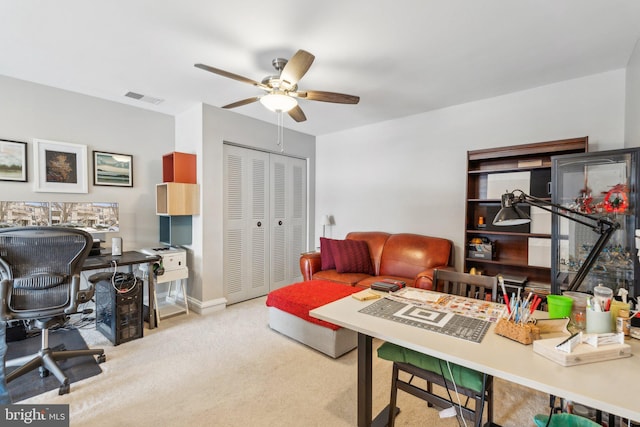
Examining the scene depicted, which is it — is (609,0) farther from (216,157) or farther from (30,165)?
(30,165)

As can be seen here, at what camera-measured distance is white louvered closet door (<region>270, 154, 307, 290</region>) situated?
14.5 feet

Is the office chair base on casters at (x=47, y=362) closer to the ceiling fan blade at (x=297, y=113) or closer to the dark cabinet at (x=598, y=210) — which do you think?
the ceiling fan blade at (x=297, y=113)

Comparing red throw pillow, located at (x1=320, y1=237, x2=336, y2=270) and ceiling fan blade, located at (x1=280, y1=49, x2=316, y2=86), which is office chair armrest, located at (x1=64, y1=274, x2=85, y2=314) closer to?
ceiling fan blade, located at (x1=280, y1=49, x2=316, y2=86)

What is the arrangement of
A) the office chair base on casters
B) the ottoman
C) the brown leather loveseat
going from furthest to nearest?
the brown leather loveseat < the ottoman < the office chair base on casters

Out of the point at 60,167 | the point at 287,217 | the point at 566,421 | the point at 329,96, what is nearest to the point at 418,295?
the point at 566,421

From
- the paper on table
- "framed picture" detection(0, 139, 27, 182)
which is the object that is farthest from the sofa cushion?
"framed picture" detection(0, 139, 27, 182)

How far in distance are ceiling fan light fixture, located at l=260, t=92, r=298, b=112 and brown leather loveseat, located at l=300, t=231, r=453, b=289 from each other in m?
1.98

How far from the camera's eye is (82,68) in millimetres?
2631

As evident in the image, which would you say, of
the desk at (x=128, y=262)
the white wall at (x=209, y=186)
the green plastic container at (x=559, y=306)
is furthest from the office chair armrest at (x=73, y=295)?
the green plastic container at (x=559, y=306)

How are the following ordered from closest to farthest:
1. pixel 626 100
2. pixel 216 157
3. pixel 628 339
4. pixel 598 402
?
pixel 598 402 → pixel 628 339 → pixel 626 100 → pixel 216 157

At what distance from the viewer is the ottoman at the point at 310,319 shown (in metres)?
2.51

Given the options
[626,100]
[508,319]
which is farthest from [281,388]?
[626,100]

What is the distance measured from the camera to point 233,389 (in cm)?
208

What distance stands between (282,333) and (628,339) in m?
2.47
